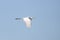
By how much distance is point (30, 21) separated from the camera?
6.11ft

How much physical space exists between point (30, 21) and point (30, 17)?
50 mm

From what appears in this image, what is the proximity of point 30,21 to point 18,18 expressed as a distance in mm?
151

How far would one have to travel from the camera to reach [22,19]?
6.06 feet

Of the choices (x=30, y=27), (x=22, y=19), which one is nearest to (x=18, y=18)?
(x=22, y=19)

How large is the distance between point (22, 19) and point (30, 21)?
10 centimetres

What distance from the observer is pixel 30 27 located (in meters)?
1.91

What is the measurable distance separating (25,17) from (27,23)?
8 centimetres

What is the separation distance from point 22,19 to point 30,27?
0.50ft

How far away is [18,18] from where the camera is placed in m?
1.84

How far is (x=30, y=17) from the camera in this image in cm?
187

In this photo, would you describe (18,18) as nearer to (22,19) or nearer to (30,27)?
(22,19)

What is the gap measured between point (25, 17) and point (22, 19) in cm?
4

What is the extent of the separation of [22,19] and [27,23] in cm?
8

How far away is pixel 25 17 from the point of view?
6.09 feet
